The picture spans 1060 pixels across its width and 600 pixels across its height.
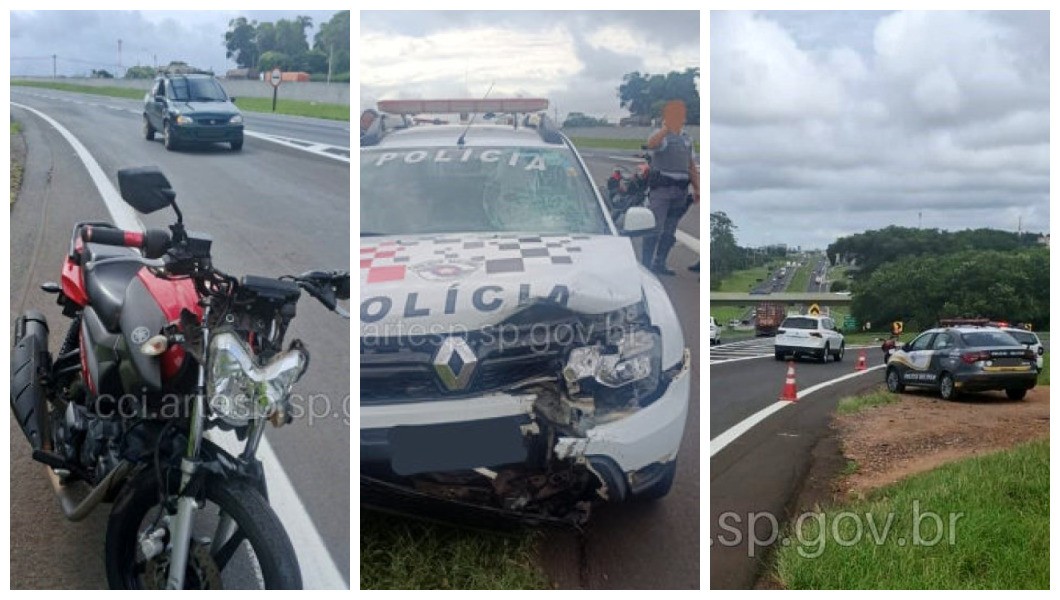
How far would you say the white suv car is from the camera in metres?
4.64

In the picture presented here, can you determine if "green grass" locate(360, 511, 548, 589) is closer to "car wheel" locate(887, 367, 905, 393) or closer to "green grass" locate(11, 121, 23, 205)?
"car wheel" locate(887, 367, 905, 393)

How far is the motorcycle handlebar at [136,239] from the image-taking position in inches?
131

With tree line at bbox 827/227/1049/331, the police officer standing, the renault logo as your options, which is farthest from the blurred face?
the renault logo

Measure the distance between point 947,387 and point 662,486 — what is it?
56.2 inches

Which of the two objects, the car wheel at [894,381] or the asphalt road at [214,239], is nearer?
the asphalt road at [214,239]

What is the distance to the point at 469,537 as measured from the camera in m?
4.17

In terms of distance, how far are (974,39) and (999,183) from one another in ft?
2.09

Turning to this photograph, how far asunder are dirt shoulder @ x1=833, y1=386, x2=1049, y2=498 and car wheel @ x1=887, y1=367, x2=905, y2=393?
0.28 ft

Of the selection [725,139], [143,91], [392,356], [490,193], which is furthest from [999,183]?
[143,91]

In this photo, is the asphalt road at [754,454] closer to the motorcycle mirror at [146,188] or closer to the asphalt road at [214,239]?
the asphalt road at [214,239]

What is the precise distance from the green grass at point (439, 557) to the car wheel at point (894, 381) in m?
1.79

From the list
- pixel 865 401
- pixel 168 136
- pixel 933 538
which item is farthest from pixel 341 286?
pixel 933 538

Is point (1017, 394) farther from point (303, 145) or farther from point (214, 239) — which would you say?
point (214, 239)

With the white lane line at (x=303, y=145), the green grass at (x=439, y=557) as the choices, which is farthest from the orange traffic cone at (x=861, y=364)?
the white lane line at (x=303, y=145)
